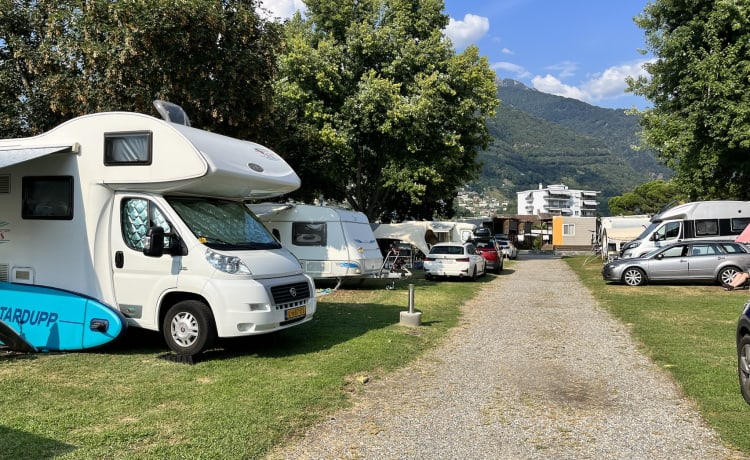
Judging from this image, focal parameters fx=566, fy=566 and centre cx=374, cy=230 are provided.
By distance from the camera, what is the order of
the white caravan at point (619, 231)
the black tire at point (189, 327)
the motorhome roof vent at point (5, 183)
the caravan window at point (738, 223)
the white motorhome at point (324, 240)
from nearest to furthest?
the black tire at point (189, 327)
the motorhome roof vent at point (5, 183)
the white motorhome at point (324, 240)
the caravan window at point (738, 223)
the white caravan at point (619, 231)

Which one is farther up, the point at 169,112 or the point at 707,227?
the point at 169,112

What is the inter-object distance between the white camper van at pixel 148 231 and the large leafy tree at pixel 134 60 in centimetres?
490

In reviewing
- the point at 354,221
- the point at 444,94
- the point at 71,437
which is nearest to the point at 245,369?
the point at 71,437

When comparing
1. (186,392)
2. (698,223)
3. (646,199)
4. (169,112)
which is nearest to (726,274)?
(698,223)

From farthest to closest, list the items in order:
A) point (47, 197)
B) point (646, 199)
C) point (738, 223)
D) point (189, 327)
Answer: point (646, 199) → point (738, 223) → point (47, 197) → point (189, 327)

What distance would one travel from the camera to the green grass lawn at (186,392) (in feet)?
14.4

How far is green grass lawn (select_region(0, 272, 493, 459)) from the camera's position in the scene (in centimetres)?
438

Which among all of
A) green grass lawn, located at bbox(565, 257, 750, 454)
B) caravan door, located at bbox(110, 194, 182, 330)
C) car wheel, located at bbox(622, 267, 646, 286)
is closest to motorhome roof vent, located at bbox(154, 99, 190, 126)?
caravan door, located at bbox(110, 194, 182, 330)

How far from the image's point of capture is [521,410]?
547 cm

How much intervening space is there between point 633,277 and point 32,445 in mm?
17762

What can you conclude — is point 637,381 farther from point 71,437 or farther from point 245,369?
point 71,437

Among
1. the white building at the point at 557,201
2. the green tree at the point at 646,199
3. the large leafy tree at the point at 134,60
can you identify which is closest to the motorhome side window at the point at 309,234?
the large leafy tree at the point at 134,60

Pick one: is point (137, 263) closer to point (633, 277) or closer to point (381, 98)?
point (381, 98)

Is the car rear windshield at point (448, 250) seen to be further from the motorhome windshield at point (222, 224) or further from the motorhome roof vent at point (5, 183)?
the motorhome roof vent at point (5, 183)
